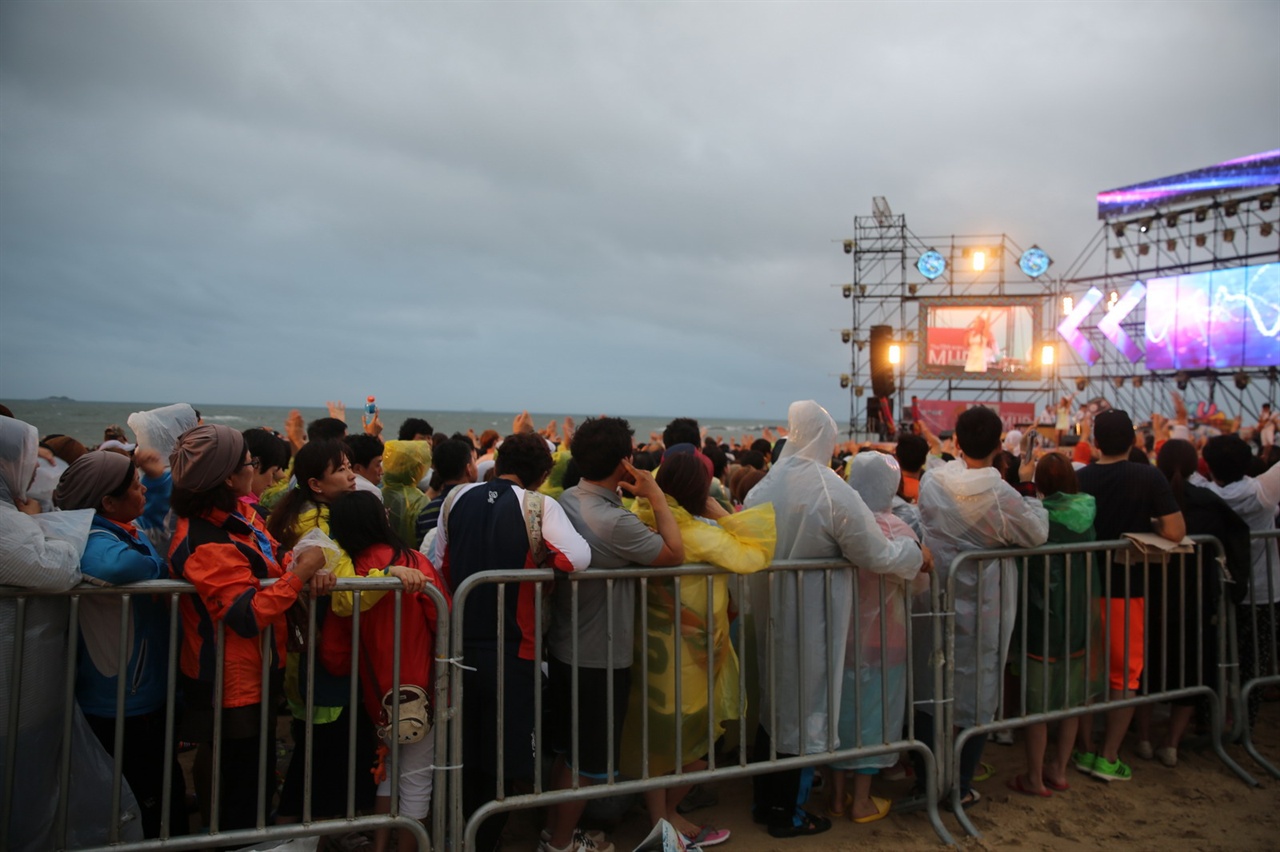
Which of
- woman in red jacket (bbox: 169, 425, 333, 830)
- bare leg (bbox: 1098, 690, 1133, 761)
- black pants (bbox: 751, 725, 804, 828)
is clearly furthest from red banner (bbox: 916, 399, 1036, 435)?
woman in red jacket (bbox: 169, 425, 333, 830)

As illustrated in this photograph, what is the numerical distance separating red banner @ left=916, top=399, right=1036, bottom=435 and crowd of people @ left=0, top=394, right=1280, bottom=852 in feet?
71.4

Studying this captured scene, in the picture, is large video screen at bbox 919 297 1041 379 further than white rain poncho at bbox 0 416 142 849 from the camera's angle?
Yes

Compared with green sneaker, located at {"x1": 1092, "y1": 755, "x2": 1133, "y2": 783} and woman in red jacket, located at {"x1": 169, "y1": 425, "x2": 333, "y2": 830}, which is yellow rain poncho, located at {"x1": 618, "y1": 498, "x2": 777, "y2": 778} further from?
green sneaker, located at {"x1": 1092, "y1": 755, "x2": 1133, "y2": 783}

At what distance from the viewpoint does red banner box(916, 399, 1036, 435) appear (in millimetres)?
25453

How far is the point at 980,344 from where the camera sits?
26.2m

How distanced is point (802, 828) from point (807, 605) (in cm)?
116

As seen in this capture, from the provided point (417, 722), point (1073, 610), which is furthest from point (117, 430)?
point (1073, 610)

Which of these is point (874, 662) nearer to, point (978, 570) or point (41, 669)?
point (978, 570)

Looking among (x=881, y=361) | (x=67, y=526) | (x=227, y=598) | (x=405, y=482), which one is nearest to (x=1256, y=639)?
(x=405, y=482)

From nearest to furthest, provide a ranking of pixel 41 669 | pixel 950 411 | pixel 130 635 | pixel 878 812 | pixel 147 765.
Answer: pixel 41 669, pixel 130 635, pixel 147 765, pixel 878 812, pixel 950 411

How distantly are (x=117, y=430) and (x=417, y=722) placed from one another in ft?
24.0

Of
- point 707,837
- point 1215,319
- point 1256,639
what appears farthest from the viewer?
point 1215,319

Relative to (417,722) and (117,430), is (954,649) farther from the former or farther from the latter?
(117,430)

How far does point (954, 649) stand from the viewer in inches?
160
